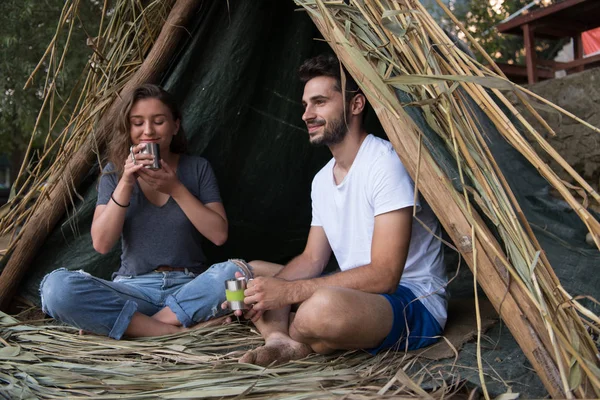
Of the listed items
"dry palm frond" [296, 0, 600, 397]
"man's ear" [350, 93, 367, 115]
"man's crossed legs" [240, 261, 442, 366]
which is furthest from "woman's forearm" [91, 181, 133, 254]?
"dry palm frond" [296, 0, 600, 397]

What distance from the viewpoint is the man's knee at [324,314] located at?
191cm

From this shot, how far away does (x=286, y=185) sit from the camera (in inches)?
132

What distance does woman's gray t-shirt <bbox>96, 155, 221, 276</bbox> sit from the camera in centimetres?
269

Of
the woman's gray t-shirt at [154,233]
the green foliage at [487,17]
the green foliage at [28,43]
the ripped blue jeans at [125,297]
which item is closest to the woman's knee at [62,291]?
the ripped blue jeans at [125,297]

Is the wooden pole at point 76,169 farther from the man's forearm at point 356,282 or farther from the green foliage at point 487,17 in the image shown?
the green foliage at point 487,17

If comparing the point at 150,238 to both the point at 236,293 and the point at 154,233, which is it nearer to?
the point at 154,233

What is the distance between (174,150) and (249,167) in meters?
Result: 0.47

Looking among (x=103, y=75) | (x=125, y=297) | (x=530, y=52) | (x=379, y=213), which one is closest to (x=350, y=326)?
(x=379, y=213)

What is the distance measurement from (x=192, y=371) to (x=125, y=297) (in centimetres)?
58

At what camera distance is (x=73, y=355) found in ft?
7.58

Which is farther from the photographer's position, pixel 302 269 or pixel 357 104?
pixel 302 269

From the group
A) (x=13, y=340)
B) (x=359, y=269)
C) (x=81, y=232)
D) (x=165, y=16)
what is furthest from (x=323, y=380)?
(x=165, y=16)

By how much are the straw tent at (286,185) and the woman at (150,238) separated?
0.12 meters

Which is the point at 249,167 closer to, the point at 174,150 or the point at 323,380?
the point at 174,150
